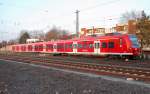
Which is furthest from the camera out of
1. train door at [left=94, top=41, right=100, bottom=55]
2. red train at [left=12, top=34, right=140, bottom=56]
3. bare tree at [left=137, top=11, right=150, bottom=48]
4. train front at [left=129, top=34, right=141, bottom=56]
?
bare tree at [left=137, top=11, right=150, bottom=48]

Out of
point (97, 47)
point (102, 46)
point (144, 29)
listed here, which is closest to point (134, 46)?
point (102, 46)

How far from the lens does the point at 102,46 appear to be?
36.0 meters

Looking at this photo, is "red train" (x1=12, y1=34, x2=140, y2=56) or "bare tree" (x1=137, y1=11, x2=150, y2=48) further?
"bare tree" (x1=137, y1=11, x2=150, y2=48)

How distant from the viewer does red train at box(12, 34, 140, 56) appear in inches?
1257

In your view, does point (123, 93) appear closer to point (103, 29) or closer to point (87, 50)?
point (87, 50)

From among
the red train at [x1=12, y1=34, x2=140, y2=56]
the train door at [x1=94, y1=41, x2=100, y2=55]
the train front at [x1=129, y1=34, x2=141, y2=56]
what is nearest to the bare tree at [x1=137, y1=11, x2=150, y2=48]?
the red train at [x1=12, y1=34, x2=140, y2=56]

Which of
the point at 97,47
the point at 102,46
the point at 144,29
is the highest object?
the point at 144,29

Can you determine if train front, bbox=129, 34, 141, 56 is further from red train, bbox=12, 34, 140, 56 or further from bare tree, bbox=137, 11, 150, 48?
bare tree, bbox=137, 11, 150, 48

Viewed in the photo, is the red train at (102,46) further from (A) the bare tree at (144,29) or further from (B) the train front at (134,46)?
(A) the bare tree at (144,29)

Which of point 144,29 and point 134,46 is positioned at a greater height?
point 144,29

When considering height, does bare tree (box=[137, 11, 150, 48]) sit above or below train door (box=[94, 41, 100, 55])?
above

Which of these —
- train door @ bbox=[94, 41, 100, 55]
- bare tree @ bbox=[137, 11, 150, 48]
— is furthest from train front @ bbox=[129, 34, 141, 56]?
bare tree @ bbox=[137, 11, 150, 48]

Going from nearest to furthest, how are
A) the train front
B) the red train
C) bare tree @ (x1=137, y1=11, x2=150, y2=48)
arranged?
the train front → the red train → bare tree @ (x1=137, y1=11, x2=150, y2=48)

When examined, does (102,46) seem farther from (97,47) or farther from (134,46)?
(134,46)
